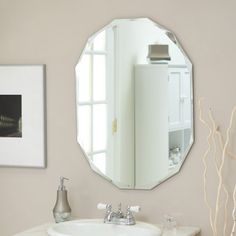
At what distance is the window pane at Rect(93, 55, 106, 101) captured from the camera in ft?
11.2

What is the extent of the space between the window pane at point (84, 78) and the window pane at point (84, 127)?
5 centimetres

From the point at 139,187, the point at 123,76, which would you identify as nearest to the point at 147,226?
the point at 139,187

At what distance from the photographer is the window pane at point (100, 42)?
134 inches

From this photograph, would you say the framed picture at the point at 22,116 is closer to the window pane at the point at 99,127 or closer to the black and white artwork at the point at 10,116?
the black and white artwork at the point at 10,116

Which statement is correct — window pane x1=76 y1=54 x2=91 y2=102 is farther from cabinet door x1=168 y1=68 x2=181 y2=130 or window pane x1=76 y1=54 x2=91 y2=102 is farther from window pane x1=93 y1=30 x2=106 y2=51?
cabinet door x1=168 y1=68 x2=181 y2=130

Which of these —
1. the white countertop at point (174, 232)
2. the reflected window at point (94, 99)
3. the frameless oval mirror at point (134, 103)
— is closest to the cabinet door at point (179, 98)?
the frameless oval mirror at point (134, 103)

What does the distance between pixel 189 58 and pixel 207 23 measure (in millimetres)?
181

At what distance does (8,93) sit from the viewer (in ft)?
11.9

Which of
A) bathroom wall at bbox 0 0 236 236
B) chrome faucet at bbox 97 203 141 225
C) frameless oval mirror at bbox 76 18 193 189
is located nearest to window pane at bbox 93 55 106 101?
frameless oval mirror at bbox 76 18 193 189

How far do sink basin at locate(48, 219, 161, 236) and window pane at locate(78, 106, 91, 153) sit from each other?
394 mm

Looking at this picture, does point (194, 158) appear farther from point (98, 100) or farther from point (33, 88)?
point (33, 88)

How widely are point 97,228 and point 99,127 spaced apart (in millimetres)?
507

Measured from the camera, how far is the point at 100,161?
3430 mm

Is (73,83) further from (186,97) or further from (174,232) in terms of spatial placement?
(174,232)
